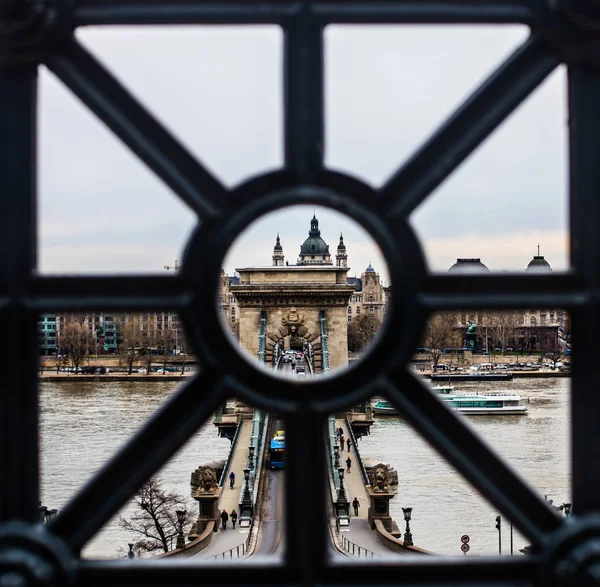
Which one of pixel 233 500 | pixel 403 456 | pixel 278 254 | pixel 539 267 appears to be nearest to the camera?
pixel 539 267

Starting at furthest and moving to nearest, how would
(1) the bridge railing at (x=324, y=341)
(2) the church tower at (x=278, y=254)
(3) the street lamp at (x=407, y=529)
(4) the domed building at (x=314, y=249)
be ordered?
1. (2) the church tower at (x=278, y=254)
2. (4) the domed building at (x=314, y=249)
3. (1) the bridge railing at (x=324, y=341)
4. (3) the street lamp at (x=407, y=529)

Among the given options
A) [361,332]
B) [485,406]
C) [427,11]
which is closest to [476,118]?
[427,11]

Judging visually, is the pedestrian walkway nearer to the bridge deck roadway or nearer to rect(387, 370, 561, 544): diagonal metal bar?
the bridge deck roadway

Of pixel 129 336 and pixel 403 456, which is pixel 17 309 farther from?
pixel 129 336

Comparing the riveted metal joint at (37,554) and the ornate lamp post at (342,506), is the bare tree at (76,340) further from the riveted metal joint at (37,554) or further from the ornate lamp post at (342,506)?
the riveted metal joint at (37,554)

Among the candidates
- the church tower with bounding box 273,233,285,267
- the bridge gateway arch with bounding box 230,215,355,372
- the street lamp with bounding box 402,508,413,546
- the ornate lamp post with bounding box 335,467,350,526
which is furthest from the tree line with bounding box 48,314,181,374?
the church tower with bounding box 273,233,285,267

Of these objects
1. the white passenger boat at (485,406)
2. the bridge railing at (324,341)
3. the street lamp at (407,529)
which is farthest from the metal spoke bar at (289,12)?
the bridge railing at (324,341)
